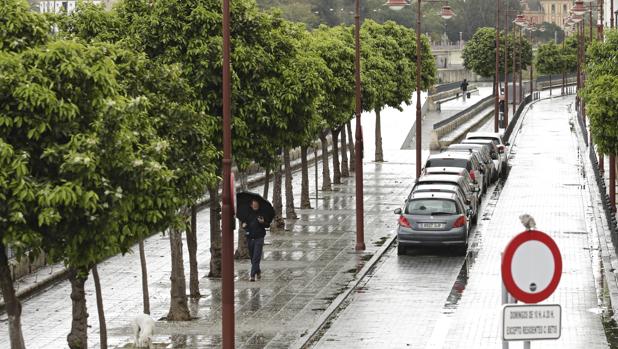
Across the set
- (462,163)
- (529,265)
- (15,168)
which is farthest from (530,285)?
(462,163)

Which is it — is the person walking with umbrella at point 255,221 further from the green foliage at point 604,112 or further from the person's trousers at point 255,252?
the green foliage at point 604,112

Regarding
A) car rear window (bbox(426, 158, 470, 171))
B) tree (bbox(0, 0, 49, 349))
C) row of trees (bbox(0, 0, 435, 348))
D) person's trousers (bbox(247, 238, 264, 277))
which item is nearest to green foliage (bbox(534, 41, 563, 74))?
car rear window (bbox(426, 158, 470, 171))

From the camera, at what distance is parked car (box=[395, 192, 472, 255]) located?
3012cm

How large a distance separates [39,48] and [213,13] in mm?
10475

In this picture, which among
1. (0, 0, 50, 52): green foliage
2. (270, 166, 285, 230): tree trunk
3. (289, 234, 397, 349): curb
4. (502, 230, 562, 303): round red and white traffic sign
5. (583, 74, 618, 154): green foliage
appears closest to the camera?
(502, 230, 562, 303): round red and white traffic sign

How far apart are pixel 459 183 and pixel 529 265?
23.8m

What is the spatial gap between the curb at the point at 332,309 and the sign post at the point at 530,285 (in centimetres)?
1096

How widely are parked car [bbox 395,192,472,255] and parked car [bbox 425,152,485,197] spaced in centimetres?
919

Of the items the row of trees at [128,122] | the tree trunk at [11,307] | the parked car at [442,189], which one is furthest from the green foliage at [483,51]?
the tree trunk at [11,307]

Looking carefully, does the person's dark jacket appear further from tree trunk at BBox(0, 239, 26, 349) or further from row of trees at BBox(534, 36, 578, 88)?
row of trees at BBox(534, 36, 578, 88)

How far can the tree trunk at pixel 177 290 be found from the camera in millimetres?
23219

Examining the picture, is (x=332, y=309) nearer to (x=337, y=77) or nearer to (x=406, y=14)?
(x=337, y=77)

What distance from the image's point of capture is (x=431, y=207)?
30.4 meters

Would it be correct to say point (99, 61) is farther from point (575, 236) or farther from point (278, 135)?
point (575, 236)
